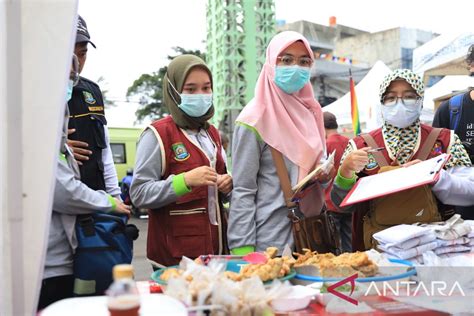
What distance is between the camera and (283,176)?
1.93m

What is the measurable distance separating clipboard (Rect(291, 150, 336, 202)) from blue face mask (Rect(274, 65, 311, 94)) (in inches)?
15.7

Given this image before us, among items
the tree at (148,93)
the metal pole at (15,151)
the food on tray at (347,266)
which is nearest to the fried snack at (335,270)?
the food on tray at (347,266)

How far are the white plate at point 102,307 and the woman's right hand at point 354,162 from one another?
1.11 m

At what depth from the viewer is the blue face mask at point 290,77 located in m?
2.05

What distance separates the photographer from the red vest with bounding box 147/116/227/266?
6.68 ft

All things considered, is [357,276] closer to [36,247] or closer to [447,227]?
[447,227]

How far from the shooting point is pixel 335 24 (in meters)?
37.7

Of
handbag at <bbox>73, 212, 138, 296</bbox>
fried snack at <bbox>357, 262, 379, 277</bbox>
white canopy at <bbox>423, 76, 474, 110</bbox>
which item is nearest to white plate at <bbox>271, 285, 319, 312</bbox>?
fried snack at <bbox>357, 262, 379, 277</bbox>

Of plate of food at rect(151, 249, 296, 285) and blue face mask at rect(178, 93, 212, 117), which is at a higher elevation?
blue face mask at rect(178, 93, 212, 117)

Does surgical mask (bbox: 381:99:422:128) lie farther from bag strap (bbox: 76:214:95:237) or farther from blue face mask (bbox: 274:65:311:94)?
bag strap (bbox: 76:214:95:237)

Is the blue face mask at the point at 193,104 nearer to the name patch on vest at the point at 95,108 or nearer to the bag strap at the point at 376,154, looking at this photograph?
the name patch on vest at the point at 95,108

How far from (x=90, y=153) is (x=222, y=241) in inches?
30.1

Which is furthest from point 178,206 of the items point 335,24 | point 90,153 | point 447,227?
point 335,24

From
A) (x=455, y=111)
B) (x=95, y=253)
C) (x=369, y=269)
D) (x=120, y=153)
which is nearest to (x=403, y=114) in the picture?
(x=455, y=111)
